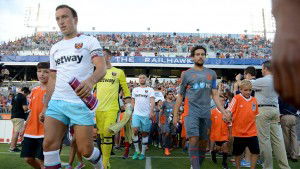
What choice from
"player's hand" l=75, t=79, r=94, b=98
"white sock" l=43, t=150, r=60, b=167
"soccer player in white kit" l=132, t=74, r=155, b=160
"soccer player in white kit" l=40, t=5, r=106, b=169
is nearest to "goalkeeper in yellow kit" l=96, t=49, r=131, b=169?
"soccer player in white kit" l=40, t=5, r=106, b=169

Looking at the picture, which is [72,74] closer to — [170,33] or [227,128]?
[227,128]

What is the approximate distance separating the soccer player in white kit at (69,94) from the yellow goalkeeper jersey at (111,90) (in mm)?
2162

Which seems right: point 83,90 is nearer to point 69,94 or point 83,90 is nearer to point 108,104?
point 69,94

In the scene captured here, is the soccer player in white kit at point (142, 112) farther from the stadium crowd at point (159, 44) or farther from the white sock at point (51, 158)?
the stadium crowd at point (159, 44)

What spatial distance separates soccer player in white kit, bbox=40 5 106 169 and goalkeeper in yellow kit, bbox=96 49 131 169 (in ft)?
6.12

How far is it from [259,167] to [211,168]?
4.26 ft

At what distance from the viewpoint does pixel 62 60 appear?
13.1 ft

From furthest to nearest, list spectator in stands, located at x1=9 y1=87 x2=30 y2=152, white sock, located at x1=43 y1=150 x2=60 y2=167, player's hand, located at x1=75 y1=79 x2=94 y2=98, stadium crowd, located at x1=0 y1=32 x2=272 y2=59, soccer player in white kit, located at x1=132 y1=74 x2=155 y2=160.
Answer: stadium crowd, located at x1=0 y1=32 x2=272 y2=59, spectator in stands, located at x1=9 y1=87 x2=30 y2=152, soccer player in white kit, located at x1=132 y1=74 x2=155 y2=160, white sock, located at x1=43 y1=150 x2=60 y2=167, player's hand, located at x1=75 y1=79 x2=94 y2=98

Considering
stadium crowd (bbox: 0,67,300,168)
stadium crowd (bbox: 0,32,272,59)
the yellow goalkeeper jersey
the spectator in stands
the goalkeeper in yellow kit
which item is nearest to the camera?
the goalkeeper in yellow kit

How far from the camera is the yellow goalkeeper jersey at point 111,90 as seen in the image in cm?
623

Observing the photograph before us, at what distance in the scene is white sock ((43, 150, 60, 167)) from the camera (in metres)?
3.75

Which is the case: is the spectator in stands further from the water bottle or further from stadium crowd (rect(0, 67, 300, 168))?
the water bottle

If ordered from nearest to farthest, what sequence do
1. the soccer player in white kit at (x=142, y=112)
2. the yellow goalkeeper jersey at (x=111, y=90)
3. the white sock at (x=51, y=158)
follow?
the white sock at (x=51, y=158), the yellow goalkeeper jersey at (x=111, y=90), the soccer player in white kit at (x=142, y=112)

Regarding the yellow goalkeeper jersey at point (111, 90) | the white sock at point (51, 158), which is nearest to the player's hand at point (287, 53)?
the white sock at point (51, 158)
